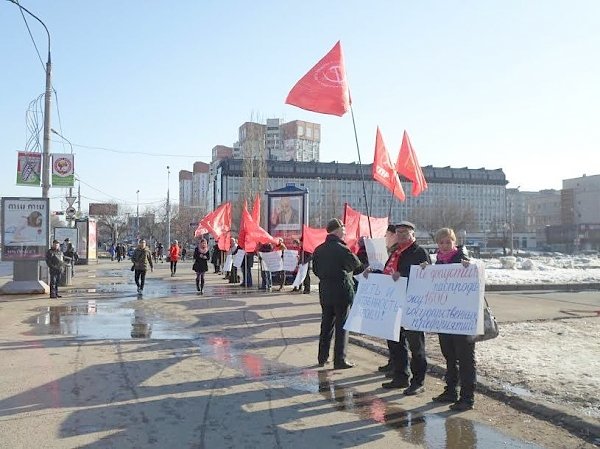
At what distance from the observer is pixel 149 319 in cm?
1248

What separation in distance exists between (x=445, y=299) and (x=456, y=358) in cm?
66

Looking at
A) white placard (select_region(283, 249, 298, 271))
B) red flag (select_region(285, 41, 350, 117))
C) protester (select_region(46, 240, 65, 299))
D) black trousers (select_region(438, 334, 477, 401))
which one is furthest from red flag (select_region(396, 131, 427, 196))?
protester (select_region(46, 240, 65, 299))

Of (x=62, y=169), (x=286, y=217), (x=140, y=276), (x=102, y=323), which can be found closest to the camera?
(x=102, y=323)

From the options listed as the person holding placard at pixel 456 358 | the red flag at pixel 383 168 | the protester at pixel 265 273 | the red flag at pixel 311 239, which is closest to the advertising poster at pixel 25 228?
the protester at pixel 265 273

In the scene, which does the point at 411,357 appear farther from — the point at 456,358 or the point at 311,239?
the point at 311,239

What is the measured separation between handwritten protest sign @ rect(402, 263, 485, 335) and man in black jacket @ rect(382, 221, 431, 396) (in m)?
0.18

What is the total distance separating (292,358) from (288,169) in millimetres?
114474

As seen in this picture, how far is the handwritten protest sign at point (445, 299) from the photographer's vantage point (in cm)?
619

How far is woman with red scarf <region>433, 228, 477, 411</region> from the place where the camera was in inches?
243

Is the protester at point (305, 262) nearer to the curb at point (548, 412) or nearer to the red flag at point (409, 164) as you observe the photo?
the red flag at point (409, 164)

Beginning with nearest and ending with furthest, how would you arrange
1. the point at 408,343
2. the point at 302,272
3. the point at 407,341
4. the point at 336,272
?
the point at 408,343, the point at 407,341, the point at 336,272, the point at 302,272

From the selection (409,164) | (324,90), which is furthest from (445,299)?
(409,164)

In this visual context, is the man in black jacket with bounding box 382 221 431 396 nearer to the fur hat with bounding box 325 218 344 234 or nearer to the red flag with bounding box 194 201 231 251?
the fur hat with bounding box 325 218 344 234

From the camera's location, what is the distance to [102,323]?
465 inches
